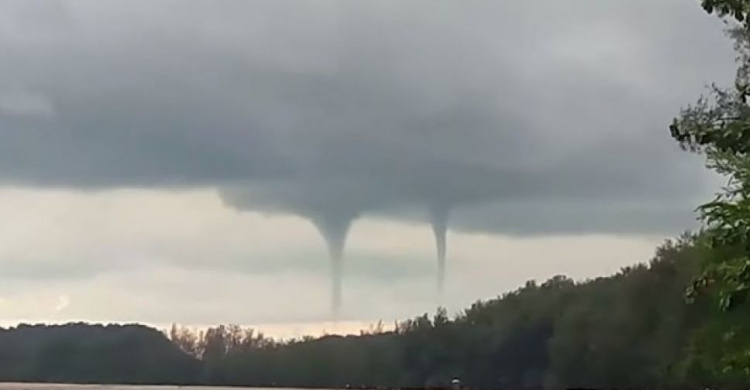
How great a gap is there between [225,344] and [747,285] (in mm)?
46250

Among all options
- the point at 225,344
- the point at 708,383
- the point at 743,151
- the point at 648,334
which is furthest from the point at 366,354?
the point at 743,151

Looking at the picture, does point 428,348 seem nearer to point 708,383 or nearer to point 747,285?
point 708,383

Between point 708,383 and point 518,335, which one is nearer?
point 708,383

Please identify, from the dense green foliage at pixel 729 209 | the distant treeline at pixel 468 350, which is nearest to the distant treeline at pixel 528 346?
the distant treeline at pixel 468 350

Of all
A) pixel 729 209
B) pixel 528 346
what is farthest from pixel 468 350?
pixel 729 209

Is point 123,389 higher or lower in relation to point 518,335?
lower

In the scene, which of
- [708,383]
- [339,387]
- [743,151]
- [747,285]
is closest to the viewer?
[747,285]

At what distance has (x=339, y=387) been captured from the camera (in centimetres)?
5438

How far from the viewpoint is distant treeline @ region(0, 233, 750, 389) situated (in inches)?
2347

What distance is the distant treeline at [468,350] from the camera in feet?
196

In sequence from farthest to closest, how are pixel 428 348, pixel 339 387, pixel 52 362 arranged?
pixel 428 348 → pixel 52 362 → pixel 339 387

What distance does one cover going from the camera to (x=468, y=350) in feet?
235

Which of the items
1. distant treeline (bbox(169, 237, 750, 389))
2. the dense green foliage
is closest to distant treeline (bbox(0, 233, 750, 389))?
distant treeline (bbox(169, 237, 750, 389))

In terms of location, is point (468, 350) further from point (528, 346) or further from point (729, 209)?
point (729, 209)
